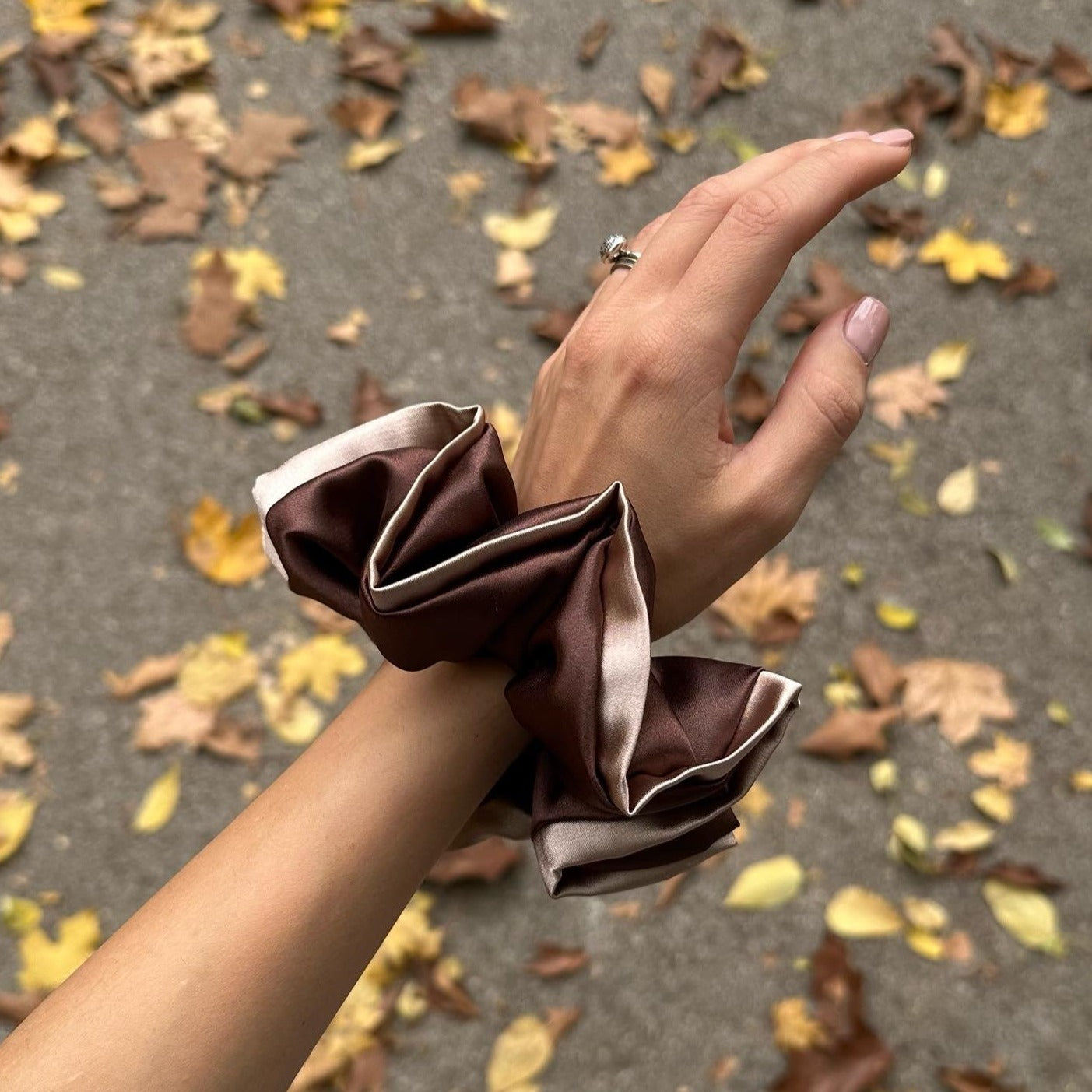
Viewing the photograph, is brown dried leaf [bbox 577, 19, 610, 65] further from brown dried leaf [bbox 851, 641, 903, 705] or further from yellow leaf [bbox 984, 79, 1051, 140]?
brown dried leaf [bbox 851, 641, 903, 705]

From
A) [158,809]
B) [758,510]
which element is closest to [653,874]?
[758,510]

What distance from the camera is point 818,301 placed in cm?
299

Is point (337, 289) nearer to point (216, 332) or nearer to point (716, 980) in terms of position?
point (216, 332)

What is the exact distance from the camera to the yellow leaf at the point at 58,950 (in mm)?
2357

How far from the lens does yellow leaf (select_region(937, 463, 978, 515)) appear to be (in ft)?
9.25

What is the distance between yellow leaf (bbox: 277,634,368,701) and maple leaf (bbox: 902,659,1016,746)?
141 cm

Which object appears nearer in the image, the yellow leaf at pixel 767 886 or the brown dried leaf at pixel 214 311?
the yellow leaf at pixel 767 886

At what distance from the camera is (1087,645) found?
2666 millimetres

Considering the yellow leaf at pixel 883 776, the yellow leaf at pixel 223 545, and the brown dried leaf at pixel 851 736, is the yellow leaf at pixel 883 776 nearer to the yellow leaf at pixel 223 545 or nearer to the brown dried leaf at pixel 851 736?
the brown dried leaf at pixel 851 736

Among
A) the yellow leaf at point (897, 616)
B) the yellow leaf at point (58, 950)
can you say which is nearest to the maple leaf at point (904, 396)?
the yellow leaf at point (897, 616)

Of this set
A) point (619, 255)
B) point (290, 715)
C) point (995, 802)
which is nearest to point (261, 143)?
point (290, 715)

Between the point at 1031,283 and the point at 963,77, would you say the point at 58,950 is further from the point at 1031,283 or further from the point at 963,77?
the point at 963,77

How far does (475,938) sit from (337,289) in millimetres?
1894

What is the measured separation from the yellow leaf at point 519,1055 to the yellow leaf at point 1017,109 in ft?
9.72
